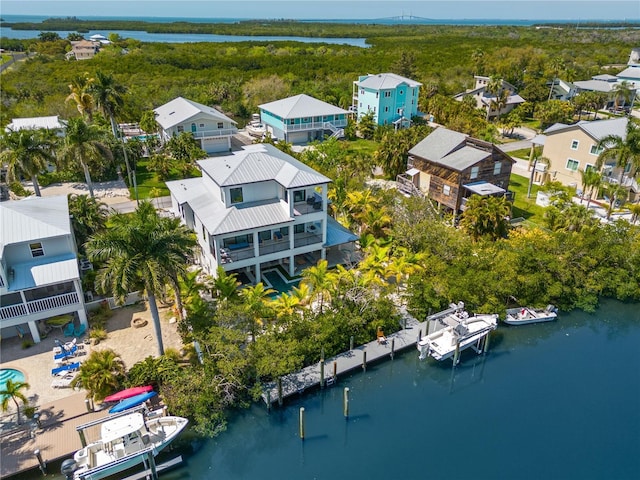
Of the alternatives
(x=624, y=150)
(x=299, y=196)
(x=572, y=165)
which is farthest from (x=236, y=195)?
(x=572, y=165)

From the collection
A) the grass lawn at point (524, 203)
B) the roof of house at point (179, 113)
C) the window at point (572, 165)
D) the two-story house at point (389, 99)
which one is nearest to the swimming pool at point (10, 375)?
the roof of house at point (179, 113)

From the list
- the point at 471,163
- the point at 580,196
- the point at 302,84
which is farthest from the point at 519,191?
→ the point at 302,84

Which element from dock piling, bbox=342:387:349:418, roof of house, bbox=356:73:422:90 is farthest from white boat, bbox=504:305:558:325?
roof of house, bbox=356:73:422:90

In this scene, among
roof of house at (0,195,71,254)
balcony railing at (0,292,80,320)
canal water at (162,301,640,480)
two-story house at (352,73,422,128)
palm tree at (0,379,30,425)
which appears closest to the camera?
palm tree at (0,379,30,425)

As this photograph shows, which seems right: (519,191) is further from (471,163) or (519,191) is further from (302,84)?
(302,84)

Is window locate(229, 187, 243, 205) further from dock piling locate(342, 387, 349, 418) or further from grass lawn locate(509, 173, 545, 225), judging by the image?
grass lawn locate(509, 173, 545, 225)
